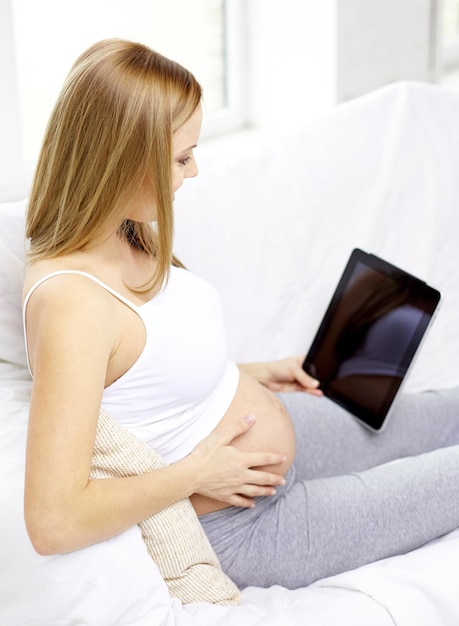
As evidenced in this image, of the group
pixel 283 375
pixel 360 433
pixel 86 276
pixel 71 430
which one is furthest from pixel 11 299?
pixel 360 433

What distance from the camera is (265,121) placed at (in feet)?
7.94

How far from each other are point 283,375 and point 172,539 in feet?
1.65

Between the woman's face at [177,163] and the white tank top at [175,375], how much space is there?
11cm

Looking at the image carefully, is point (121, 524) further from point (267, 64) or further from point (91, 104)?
point (267, 64)

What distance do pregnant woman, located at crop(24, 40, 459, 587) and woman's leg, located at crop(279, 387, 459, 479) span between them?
9 cm

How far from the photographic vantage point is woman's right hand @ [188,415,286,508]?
1.13 m

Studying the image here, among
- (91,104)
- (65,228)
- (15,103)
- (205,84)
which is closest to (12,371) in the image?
(65,228)

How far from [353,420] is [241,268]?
0.36 meters

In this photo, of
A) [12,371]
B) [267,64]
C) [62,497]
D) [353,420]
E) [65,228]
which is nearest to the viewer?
[62,497]

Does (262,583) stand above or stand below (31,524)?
below

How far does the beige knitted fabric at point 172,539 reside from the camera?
1.05 metres

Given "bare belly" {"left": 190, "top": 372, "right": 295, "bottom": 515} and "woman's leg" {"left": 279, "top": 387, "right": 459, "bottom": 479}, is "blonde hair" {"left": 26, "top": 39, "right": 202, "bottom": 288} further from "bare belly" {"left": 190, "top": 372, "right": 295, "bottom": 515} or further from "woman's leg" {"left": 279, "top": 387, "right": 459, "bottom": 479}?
"woman's leg" {"left": 279, "top": 387, "right": 459, "bottom": 479}

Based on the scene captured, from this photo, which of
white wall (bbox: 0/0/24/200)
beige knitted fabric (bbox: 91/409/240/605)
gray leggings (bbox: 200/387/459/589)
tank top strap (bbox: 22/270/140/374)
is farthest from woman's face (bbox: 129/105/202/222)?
white wall (bbox: 0/0/24/200)

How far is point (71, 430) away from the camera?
937 millimetres
